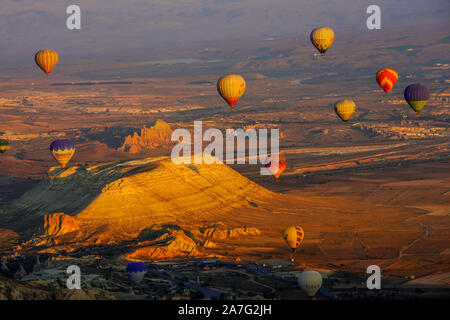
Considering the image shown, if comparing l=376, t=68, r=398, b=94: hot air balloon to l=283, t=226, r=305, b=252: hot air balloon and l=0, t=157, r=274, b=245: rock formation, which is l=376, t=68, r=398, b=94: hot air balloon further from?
l=283, t=226, r=305, b=252: hot air balloon

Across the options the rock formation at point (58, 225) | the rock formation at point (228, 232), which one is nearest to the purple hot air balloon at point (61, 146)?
the rock formation at point (58, 225)

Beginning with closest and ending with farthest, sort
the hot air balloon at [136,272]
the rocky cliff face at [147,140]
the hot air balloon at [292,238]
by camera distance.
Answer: the hot air balloon at [136,272], the hot air balloon at [292,238], the rocky cliff face at [147,140]

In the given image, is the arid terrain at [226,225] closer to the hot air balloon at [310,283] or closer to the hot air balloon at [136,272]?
the hot air balloon at [136,272]

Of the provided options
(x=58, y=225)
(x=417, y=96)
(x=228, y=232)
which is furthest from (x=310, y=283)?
(x=417, y=96)

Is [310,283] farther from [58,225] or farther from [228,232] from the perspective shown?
[58,225]

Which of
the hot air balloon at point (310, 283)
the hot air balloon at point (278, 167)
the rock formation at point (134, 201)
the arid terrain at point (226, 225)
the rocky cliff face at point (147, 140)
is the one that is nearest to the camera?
the hot air balloon at point (310, 283)

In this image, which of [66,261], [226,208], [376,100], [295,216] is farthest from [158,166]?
[376,100]
